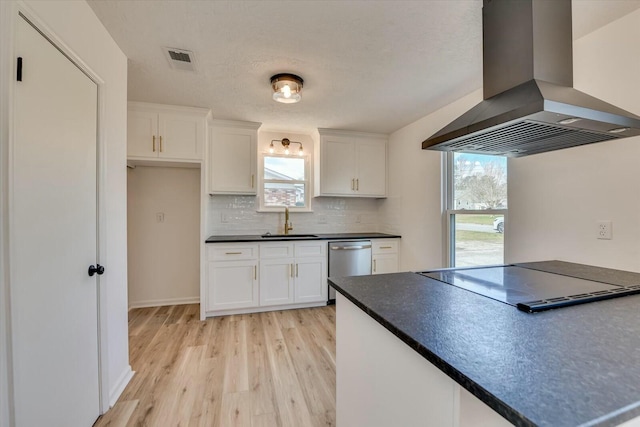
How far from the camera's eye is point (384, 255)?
3.69m

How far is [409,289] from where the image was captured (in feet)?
3.92

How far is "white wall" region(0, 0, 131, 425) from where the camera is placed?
1319 millimetres

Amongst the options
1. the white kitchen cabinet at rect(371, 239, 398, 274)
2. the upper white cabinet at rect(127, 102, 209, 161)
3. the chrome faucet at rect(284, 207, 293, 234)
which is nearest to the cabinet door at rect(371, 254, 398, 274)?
the white kitchen cabinet at rect(371, 239, 398, 274)

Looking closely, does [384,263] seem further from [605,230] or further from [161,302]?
[161,302]

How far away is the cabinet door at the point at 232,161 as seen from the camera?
3301 mm

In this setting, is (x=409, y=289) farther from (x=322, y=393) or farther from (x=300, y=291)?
(x=300, y=291)

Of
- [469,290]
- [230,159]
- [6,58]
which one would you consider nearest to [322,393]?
[469,290]

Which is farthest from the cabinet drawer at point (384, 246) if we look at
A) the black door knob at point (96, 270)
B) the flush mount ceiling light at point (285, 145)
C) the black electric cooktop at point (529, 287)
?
the black door knob at point (96, 270)

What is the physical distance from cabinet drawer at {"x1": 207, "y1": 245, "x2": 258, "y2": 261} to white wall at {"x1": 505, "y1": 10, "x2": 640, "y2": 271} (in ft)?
8.66

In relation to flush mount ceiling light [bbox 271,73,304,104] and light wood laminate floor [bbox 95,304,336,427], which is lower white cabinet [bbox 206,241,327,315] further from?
flush mount ceiling light [bbox 271,73,304,104]

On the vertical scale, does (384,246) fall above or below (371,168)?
below

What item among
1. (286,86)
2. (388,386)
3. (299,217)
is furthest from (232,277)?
(388,386)

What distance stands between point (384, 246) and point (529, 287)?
2.52m

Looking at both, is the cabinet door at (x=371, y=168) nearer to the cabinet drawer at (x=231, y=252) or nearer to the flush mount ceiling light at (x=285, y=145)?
the flush mount ceiling light at (x=285, y=145)
